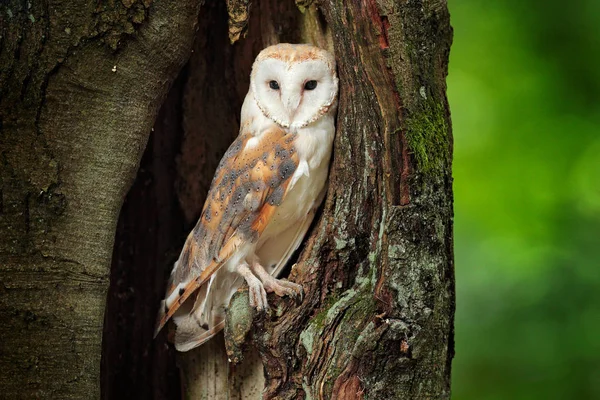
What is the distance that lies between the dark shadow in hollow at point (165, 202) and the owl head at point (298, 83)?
325mm

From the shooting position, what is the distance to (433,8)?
1689 mm

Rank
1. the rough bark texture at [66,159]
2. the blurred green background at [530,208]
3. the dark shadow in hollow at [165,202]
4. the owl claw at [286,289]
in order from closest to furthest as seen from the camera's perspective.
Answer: the rough bark texture at [66,159]
the owl claw at [286,289]
the dark shadow in hollow at [165,202]
the blurred green background at [530,208]

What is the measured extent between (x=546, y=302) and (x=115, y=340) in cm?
165

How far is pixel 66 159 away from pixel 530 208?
72.5 inches

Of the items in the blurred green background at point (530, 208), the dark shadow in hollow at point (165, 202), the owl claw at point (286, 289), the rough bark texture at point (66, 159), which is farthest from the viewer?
the blurred green background at point (530, 208)

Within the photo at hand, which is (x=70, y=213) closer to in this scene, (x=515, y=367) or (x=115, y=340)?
(x=115, y=340)

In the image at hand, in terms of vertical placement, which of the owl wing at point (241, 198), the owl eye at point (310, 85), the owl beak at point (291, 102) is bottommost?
the owl wing at point (241, 198)

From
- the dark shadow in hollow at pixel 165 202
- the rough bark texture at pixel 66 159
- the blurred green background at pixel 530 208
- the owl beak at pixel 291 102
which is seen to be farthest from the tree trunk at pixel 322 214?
the blurred green background at pixel 530 208

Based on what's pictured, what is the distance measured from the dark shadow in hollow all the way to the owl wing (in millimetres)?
286

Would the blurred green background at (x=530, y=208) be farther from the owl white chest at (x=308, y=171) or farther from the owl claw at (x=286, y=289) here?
the owl claw at (x=286, y=289)

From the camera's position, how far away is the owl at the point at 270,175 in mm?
1801

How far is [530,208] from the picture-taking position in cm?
272

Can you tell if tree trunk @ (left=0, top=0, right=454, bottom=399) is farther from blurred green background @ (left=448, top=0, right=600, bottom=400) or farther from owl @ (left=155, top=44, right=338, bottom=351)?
blurred green background @ (left=448, top=0, right=600, bottom=400)

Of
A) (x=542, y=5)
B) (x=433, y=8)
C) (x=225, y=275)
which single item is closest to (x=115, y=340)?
(x=225, y=275)
